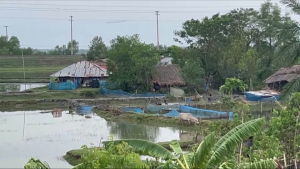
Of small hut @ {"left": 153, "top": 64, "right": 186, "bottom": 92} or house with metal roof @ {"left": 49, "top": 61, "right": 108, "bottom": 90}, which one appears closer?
small hut @ {"left": 153, "top": 64, "right": 186, "bottom": 92}

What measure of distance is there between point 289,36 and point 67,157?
9.15 metres

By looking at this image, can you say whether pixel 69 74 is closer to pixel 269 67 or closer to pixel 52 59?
pixel 269 67

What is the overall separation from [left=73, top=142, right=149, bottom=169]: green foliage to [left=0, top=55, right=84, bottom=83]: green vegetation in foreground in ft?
153

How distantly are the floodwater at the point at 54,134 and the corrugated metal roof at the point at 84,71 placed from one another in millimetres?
12709

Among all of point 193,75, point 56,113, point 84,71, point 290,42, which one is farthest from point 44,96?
point 290,42

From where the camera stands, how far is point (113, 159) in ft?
25.2

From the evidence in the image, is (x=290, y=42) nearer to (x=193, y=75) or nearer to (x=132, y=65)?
(x=193, y=75)

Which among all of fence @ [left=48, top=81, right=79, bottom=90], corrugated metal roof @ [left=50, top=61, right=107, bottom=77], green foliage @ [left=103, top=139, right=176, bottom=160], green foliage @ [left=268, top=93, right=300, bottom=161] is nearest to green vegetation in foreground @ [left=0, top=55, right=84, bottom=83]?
corrugated metal roof @ [left=50, top=61, right=107, bottom=77]

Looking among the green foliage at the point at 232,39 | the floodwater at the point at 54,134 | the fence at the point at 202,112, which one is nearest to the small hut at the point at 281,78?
the green foliage at the point at 232,39

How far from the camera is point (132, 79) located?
132 feet

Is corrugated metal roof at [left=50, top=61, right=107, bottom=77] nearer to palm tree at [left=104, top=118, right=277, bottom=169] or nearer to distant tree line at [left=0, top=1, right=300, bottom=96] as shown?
distant tree line at [left=0, top=1, right=300, bottom=96]

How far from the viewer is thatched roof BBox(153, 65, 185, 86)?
134 feet

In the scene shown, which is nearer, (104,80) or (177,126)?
(177,126)

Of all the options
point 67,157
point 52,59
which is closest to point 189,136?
point 67,157
